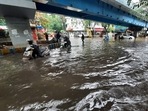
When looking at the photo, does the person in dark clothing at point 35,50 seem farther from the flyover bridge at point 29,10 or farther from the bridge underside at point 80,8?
the bridge underside at point 80,8

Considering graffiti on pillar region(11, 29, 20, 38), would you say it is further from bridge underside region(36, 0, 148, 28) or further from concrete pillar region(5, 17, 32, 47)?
bridge underside region(36, 0, 148, 28)

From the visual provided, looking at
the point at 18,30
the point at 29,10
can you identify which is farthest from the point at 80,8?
the point at 18,30

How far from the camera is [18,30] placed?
13.2 meters

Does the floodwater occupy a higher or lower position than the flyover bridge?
lower

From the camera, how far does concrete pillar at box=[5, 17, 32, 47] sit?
1283 centimetres

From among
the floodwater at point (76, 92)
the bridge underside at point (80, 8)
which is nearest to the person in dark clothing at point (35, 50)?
the bridge underside at point (80, 8)

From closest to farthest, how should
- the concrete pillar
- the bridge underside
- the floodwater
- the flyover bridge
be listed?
the floodwater
the flyover bridge
the bridge underside
the concrete pillar

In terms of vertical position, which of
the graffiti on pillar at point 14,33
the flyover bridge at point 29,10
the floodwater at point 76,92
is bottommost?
the floodwater at point 76,92

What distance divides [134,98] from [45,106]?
256 cm

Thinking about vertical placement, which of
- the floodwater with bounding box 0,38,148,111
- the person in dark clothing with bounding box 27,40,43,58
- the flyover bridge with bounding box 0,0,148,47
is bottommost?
the floodwater with bounding box 0,38,148,111

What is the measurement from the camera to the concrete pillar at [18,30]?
505 inches

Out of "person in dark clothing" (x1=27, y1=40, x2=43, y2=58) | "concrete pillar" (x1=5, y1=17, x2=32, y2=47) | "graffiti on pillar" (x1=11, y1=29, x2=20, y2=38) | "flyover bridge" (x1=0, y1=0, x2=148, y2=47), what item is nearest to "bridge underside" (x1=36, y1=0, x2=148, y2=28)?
"flyover bridge" (x1=0, y1=0, x2=148, y2=47)

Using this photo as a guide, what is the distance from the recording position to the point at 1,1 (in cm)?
868

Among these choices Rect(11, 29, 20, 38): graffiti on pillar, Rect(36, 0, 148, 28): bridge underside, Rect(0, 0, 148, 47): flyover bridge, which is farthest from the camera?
Rect(11, 29, 20, 38): graffiti on pillar
